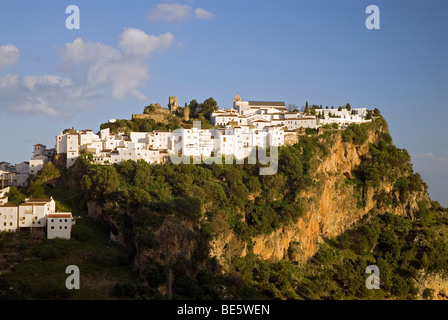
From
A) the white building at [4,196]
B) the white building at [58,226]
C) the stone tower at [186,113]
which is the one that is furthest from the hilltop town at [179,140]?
the white building at [58,226]

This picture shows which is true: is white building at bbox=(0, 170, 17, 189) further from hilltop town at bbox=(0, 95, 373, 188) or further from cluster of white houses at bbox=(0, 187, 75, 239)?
cluster of white houses at bbox=(0, 187, 75, 239)

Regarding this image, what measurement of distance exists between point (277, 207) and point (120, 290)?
765 inches

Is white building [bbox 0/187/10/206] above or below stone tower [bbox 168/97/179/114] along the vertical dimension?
below

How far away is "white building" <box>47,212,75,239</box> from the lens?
41.2m

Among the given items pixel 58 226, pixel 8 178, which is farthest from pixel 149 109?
pixel 58 226

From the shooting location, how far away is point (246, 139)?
56.8 metres

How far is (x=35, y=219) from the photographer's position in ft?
137

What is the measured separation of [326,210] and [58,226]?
84.8 feet

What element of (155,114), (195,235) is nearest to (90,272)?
(195,235)

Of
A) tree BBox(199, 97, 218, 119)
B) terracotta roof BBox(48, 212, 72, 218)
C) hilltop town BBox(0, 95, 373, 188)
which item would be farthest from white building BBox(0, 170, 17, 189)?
tree BBox(199, 97, 218, 119)

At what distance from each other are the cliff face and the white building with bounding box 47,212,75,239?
10.7 m

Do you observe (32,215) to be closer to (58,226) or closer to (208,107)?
(58,226)

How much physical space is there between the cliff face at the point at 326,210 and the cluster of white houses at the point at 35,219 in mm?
11055
